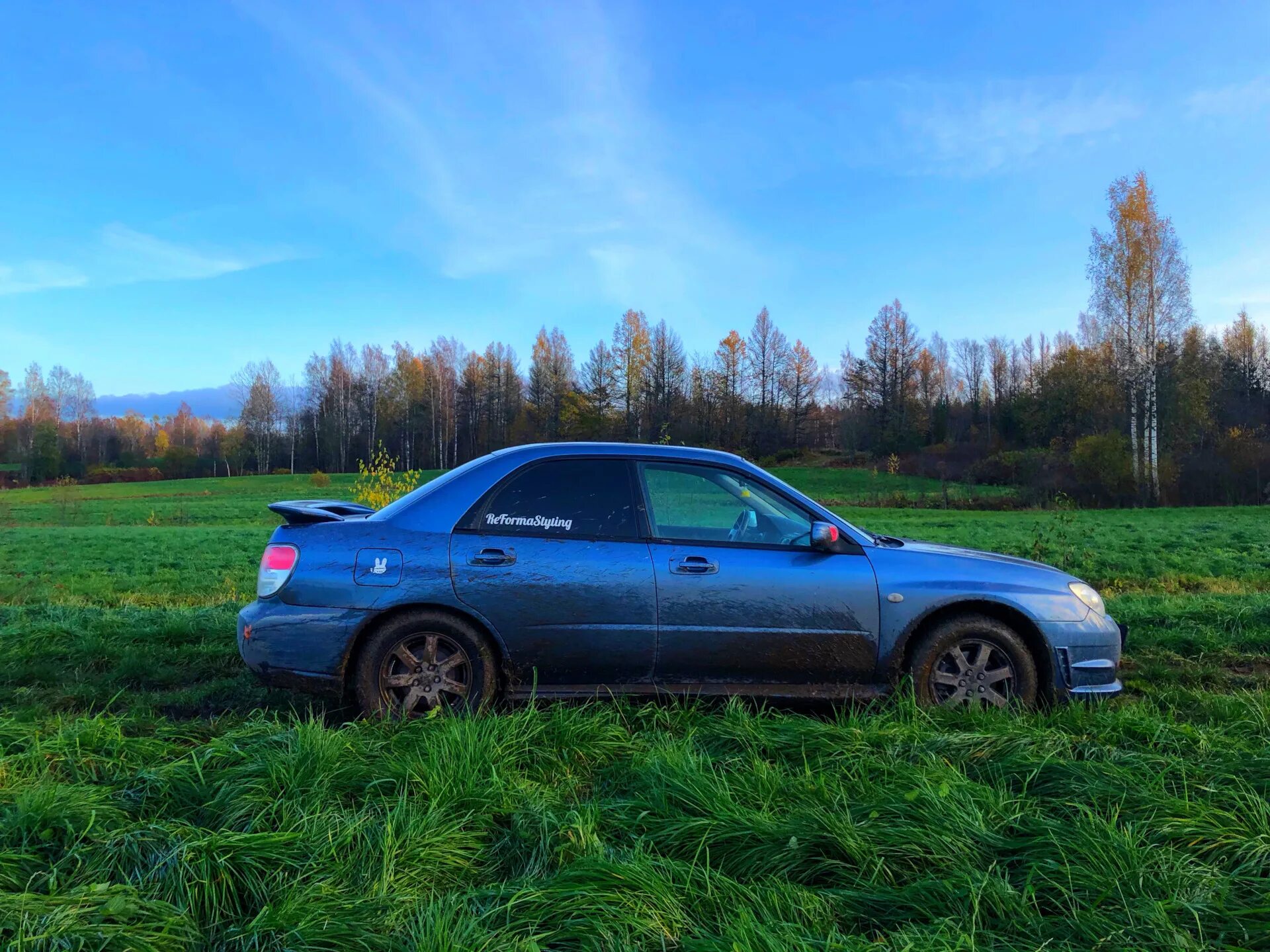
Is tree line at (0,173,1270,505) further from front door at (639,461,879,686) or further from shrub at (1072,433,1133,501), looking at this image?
front door at (639,461,879,686)

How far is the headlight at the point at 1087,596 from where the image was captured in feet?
14.1

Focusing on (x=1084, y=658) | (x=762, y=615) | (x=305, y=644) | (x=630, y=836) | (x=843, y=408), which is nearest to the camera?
(x=630, y=836)

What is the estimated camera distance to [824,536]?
4078 millimetres

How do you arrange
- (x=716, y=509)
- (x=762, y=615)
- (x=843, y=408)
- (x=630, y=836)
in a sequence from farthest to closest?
(x=843, y=408) → (x=716, y=509) → (x=762, y=615) → (x=630, y=836)

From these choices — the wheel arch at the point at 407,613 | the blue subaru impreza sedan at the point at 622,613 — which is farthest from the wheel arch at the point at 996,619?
the wheel arch at the point at 407,613

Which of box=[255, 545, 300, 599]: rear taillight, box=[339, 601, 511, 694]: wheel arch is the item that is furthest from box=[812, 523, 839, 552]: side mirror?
box=[255, 545, 300, 599]: rear taillight

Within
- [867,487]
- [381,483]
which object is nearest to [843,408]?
[867,487]

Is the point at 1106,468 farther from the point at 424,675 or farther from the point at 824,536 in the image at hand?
the point at 424,675

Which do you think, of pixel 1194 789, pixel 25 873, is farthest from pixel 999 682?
pixel 25 873

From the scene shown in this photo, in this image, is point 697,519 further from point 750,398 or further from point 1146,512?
point 750,398

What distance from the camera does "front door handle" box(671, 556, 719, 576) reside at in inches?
160

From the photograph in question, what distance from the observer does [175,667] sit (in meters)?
5.32

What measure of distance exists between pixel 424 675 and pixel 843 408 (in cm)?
6412

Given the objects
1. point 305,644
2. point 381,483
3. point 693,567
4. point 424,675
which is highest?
point 381,483
